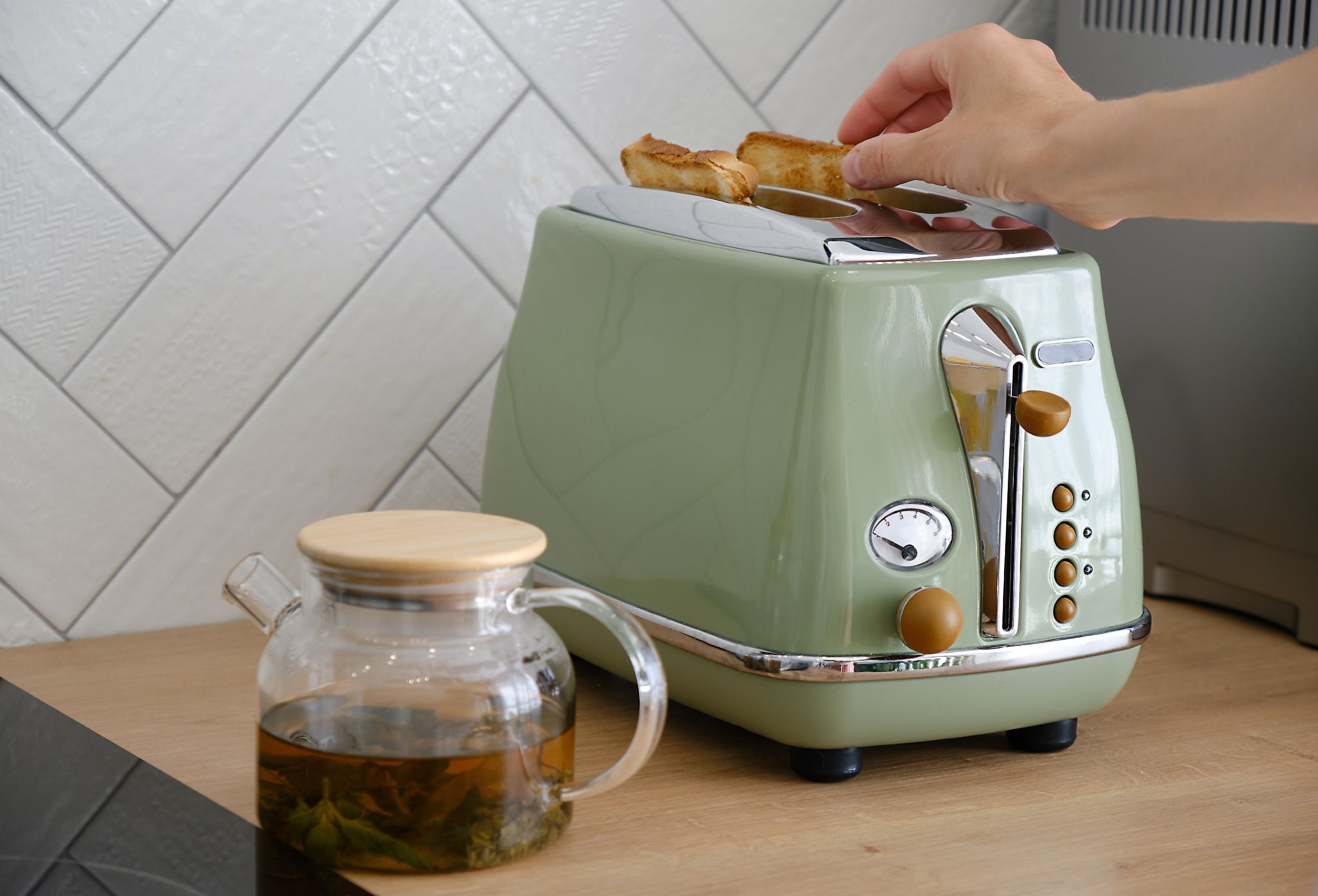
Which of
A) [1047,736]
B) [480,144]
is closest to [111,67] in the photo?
[480,144]

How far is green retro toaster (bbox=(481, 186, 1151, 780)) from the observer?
0.68m

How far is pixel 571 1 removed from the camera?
100 centimetres

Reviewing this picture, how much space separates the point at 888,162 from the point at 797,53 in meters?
0.34

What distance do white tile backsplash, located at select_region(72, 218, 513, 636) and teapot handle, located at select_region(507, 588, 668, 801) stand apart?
0.40 m

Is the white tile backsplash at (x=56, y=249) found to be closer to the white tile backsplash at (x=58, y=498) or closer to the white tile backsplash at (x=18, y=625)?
the white tile backsplash at (x=58, y=498)

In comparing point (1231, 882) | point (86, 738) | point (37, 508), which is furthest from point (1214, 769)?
point (37, 508)

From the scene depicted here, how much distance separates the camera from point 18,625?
2.92 ft

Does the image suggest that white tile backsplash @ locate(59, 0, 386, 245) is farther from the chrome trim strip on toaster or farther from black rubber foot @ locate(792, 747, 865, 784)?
black rubber foot @ locate(792, 747, 865, 784)

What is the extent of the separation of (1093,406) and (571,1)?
1.58 feet

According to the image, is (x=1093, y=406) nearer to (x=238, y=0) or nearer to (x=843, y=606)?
(x=843, y=606)

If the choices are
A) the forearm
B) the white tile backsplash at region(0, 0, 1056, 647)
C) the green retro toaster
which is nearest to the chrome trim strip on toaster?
the green retro toaster

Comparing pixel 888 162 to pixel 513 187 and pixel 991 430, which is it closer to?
pixel 991 430

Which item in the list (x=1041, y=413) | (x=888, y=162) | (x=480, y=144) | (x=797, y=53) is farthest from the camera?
(x=797, y=53)

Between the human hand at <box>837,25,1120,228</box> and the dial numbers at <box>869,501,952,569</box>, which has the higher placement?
the human hand at <box>837,25,1120,228</box>
